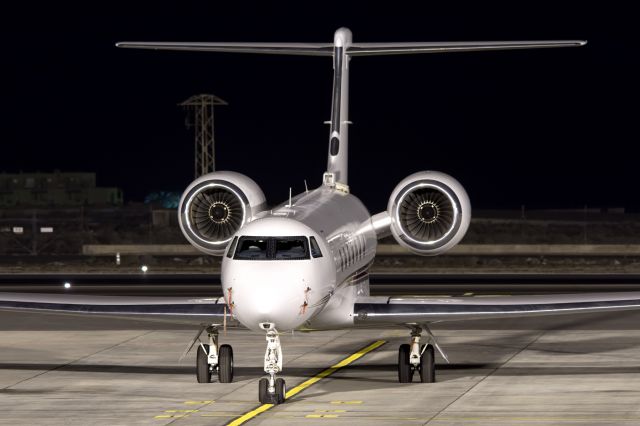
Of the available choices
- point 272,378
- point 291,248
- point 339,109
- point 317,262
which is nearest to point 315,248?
point 317,262

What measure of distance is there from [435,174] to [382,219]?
192cm

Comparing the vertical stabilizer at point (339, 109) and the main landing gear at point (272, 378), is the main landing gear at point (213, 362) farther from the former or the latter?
the vertical stabilizer at point (339, 109)

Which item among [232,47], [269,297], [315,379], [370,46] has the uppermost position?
[370,46]

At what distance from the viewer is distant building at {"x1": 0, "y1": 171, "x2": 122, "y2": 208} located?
16288 cm

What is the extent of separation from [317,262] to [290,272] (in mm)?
952

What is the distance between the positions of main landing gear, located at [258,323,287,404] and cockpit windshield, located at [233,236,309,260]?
3.80 feet

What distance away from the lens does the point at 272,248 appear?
20375mm

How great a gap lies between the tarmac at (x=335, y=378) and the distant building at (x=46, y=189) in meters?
132

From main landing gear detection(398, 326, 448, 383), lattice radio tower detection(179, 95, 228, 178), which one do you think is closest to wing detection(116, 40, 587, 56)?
main landing gear detection(398, 326, 448, 383)

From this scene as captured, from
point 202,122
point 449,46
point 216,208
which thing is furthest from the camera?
point 202,122

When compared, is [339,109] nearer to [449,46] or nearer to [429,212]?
[449,46]

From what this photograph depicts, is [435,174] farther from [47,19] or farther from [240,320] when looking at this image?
[47,19]

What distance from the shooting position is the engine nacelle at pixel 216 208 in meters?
26.0

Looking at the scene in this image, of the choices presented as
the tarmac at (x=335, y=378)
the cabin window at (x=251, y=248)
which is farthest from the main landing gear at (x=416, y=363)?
the cabin window at (x=251, y=248)
